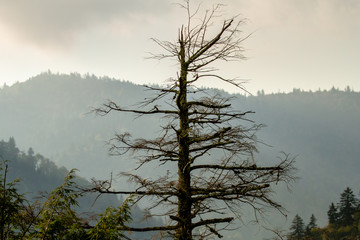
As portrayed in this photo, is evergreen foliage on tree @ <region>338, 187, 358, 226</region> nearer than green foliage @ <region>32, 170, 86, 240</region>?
No

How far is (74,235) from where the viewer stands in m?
5.74

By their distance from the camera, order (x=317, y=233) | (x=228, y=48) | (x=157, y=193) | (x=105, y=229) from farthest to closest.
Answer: (x=317, y=233) < (x=228, y=48) < (x=157, y=193) < (x=105, y=229)

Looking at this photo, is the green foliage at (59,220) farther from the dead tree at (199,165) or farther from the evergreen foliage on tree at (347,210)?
the evergreen foliage on tree at (347,210)

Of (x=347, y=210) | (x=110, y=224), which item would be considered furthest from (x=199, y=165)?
(x=347, y=210)

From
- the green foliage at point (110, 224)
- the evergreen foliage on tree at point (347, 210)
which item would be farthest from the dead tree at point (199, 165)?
the evergreen foliage on tree at point (347, 210)

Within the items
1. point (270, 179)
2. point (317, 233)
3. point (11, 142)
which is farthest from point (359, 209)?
point (11, 142)

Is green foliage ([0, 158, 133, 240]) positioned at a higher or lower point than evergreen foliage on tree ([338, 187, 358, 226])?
higher

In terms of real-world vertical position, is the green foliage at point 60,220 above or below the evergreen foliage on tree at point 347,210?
above

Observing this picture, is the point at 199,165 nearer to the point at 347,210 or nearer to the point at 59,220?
the point at 59,220

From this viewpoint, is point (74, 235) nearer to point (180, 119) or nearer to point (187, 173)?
point (187, 173)

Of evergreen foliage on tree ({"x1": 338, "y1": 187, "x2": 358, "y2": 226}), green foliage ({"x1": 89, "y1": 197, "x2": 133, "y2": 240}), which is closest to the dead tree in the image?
green foliage ({"x1": 89, "y1": 197, "x2": 133, "y2": 240})

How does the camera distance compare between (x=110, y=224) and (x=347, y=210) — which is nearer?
(x=110, y=224)

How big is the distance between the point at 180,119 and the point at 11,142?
6370 inches

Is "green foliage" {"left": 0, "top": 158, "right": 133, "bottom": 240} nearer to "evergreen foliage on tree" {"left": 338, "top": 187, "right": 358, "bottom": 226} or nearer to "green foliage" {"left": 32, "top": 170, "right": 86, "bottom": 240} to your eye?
"green foliage" {"left": 32, "top": 170, "right": 86, "bottom": 240}
